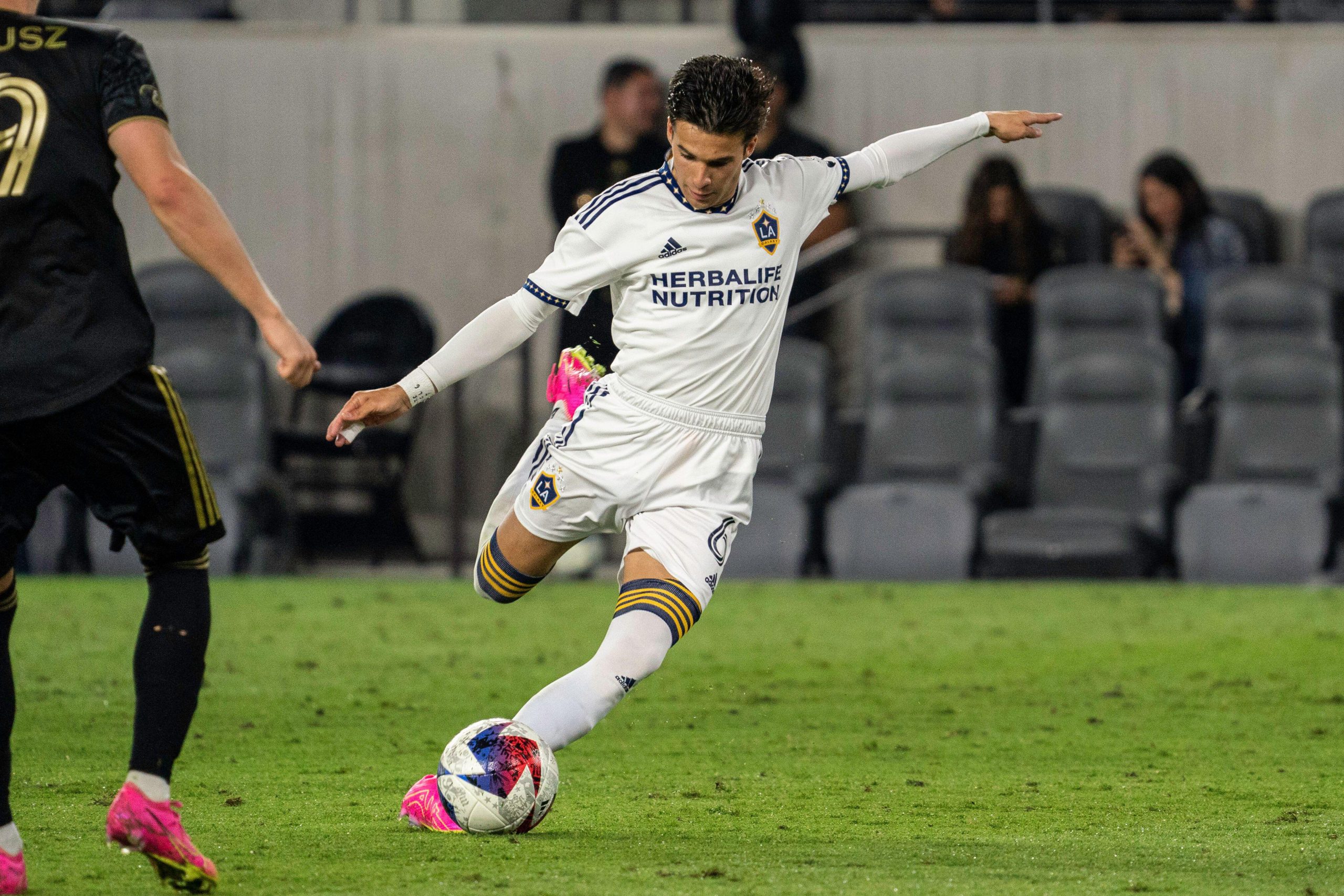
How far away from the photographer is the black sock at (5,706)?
3.50m

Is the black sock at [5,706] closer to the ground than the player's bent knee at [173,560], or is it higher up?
closer to the ground

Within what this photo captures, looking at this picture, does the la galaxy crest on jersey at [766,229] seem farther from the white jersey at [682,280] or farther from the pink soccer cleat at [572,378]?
the pink soccer cleat at [572,378]

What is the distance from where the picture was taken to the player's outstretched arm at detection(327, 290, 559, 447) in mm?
3844

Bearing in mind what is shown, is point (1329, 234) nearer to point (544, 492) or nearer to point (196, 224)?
point (544, 492)

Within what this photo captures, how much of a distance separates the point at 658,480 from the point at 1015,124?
1.33 meters

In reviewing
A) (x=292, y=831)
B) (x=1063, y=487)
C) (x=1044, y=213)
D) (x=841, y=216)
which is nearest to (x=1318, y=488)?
(x=1063, y=487)

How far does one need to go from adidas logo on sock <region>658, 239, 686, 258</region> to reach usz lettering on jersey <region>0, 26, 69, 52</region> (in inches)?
54.8

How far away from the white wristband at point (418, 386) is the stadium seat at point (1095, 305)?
23.0ft

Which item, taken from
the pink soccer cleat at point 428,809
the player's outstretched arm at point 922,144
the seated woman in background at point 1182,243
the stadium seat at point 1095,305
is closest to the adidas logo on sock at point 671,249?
the player's outstretched arm at point 922,144

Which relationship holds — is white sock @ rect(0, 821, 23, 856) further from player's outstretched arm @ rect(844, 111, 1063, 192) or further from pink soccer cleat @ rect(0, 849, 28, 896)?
player's outstretched arm @ rect(844, 111, 1063, 192)

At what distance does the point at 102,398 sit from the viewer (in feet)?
11.2

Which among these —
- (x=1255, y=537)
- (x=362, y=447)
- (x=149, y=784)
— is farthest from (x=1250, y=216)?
(x=149, y=784)

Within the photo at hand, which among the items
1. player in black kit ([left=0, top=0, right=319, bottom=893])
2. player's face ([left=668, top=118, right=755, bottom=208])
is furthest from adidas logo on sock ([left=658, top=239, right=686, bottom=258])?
player in black kit ([left=0, top=0, right=319, bottom=893])

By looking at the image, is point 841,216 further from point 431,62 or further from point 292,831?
point 292,831
